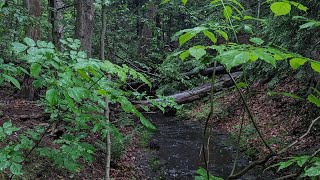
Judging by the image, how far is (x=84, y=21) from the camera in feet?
24.4

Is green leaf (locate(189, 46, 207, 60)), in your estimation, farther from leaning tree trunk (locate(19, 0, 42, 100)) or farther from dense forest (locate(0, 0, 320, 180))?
leaning tree trunk (locate(19, 0, 42, 100))

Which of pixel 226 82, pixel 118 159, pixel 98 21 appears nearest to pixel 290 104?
pixel 226 82

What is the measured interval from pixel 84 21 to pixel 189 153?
5389 millimetres

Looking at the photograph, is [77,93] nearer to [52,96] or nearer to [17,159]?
[52,96]

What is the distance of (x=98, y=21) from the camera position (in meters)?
12.7

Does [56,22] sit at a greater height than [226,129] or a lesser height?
greater

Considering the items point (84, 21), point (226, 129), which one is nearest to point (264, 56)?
point (84, 21)

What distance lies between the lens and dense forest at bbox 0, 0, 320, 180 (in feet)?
5.14

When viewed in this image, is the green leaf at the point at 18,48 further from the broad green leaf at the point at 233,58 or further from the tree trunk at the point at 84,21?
the tree trunk at the point at 84,21

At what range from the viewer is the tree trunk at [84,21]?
739cm

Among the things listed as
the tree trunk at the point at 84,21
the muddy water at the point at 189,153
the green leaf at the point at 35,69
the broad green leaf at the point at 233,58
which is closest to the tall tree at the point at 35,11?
the tree trunk at the point at 84,21

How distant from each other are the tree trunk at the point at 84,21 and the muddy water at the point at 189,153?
3.88m

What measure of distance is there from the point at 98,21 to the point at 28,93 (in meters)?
4.13

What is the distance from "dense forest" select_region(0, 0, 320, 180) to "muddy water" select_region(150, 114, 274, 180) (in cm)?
4
